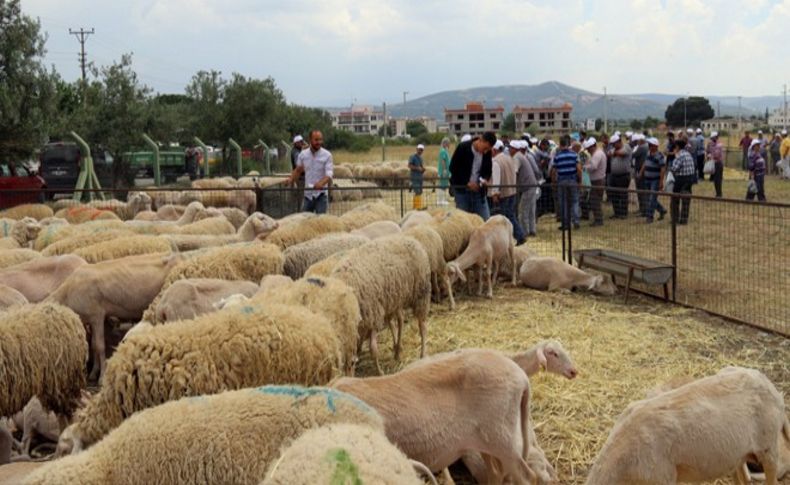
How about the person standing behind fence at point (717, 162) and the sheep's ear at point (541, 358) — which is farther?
the person standing behind fence at point (717, 162)

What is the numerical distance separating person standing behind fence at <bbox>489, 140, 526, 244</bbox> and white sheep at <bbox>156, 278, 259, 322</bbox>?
6733 mm

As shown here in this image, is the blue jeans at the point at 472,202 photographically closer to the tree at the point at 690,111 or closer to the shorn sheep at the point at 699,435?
the shorn sheep at the point at 699,435

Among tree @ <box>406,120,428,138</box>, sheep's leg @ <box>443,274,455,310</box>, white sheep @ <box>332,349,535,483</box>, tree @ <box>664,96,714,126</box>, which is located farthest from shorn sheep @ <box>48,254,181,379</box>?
tree @ <box>406,120,428,138</box>

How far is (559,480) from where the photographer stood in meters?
5.47

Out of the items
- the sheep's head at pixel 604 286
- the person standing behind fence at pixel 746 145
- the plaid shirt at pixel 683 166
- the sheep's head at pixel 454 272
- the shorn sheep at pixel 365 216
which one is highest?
the person standing behind fence at pixel 746 145

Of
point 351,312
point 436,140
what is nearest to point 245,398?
point 351,312

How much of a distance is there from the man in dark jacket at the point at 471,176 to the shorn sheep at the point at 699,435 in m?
8.30

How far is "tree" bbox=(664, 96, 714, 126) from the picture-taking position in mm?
94750

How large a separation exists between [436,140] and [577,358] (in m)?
70.0

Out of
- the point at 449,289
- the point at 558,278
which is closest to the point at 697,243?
the point at 558,278

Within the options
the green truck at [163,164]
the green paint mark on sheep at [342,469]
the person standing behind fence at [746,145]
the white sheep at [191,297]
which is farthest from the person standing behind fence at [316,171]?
the person standing behind fence at [746,145]

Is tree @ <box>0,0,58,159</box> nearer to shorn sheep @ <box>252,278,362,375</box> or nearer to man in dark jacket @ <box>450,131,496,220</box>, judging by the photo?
man in dark jacket @ <box>450,131,496,220</box>

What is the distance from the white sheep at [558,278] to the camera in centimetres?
1102

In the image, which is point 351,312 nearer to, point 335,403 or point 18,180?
point 335,403
